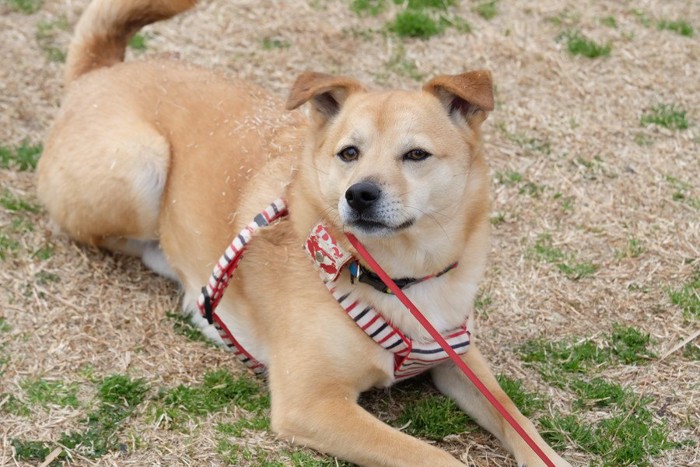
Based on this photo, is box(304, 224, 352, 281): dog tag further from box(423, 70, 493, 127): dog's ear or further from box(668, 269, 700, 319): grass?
box(668, 269, 700, 319): grass

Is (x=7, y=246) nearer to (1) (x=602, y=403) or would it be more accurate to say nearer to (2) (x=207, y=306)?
(2) (x=207, y=306)

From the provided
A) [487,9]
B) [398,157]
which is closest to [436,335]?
[398,157]

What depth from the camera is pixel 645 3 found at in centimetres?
828

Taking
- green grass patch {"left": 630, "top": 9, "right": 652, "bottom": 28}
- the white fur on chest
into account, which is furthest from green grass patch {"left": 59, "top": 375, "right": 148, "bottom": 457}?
green grass patch {"left": 630, "top": 9, "right": 652, "bottom": 28}

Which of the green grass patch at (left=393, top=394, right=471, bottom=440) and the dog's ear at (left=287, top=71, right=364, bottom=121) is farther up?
→ the dog's ear at (left=287, top=71, right=364, bottom=121)

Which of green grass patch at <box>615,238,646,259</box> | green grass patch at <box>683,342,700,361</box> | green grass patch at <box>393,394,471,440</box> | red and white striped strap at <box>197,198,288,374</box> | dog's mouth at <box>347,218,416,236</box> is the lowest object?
green grass patch at <box>615,238,646,259</box>

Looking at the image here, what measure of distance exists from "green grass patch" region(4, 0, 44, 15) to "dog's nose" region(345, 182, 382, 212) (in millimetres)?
5175

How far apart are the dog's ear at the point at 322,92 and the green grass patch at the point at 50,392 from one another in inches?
68.9

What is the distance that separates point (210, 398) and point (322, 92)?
5.24 ft

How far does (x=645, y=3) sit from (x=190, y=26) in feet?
13.6

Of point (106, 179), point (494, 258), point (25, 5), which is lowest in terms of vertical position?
point (494, 258)

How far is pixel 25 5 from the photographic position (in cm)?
779

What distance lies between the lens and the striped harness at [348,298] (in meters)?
4.06

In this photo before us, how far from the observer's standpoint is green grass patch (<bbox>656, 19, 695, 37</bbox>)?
789 centimetres
